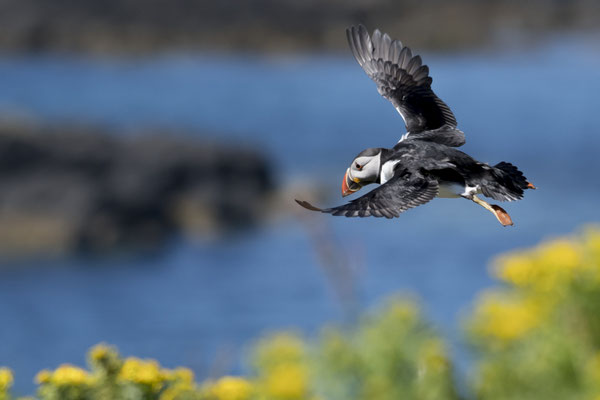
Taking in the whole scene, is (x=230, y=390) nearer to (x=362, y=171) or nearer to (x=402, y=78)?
(x=402, y=78)

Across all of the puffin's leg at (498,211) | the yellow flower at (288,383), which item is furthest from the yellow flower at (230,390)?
the puffin's leg at (498,211)

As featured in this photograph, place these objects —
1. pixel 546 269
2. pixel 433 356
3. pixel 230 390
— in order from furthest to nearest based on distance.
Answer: pixel 546 269 → pixel 433 356 → pixel 230 390

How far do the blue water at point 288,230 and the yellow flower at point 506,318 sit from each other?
16979 mm

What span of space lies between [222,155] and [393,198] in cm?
2609

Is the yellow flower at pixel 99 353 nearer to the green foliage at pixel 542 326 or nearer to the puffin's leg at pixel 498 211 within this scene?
the puffin's leg at pixel 498 211

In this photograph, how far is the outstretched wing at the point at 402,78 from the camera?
150 centimetres

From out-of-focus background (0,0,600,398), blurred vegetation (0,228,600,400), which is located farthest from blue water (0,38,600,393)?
blurred vegetation (0,228,600,400)

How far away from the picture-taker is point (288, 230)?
34469 mm

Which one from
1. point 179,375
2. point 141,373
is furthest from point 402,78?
point 179,375

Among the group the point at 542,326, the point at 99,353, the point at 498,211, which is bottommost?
the point at 498,211

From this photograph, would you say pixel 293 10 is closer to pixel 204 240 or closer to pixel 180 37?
pixel 180 37

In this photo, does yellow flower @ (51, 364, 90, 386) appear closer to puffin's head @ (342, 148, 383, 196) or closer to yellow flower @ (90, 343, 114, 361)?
yellow flower @ (90, 343, 114, 361)

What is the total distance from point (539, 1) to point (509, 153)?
16088 mm

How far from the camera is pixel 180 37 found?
143 feet
